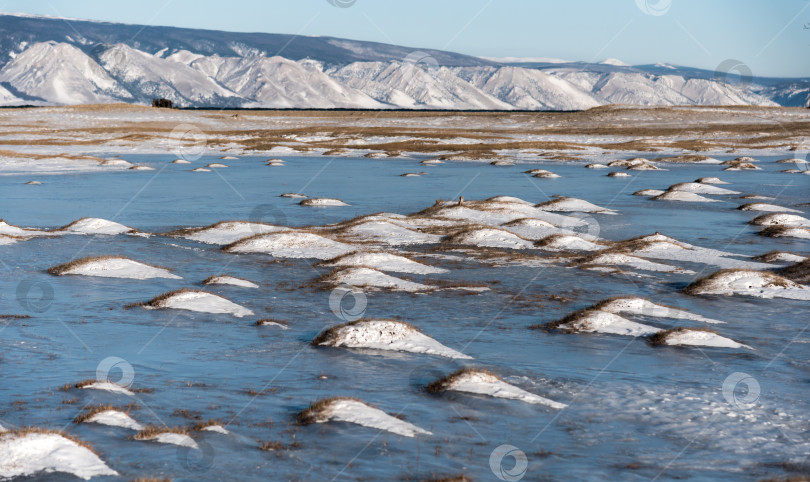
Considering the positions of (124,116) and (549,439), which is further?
(124,116)

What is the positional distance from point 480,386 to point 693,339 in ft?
20.1

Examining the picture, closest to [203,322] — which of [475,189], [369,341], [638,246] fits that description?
[369,341]

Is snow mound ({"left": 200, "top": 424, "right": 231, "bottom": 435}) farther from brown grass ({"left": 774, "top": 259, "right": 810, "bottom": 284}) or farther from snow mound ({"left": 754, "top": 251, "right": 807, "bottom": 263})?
snow mound ({"left": 754, "top": 251, "right": 807, "bottom": 263})

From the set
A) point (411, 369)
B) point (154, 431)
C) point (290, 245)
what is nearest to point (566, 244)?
point (290, 245)

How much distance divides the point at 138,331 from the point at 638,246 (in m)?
19.4

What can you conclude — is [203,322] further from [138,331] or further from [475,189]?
[475,189]

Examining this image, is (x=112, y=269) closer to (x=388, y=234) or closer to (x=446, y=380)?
(x=388, y=234)

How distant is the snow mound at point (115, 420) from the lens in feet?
43.9

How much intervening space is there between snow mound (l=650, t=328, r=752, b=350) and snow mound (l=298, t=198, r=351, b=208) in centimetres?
2964

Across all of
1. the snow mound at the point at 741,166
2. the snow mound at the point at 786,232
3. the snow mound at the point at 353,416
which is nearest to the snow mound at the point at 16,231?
the snow mound at the point at 353,416

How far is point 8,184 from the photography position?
193 ft

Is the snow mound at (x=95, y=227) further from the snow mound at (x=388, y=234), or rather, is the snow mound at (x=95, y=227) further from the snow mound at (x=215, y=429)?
the snow mound at (x=215, y=429)

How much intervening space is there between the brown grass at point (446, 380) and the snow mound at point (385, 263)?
12.0 meters

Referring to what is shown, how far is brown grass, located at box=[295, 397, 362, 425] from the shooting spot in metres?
13.8
